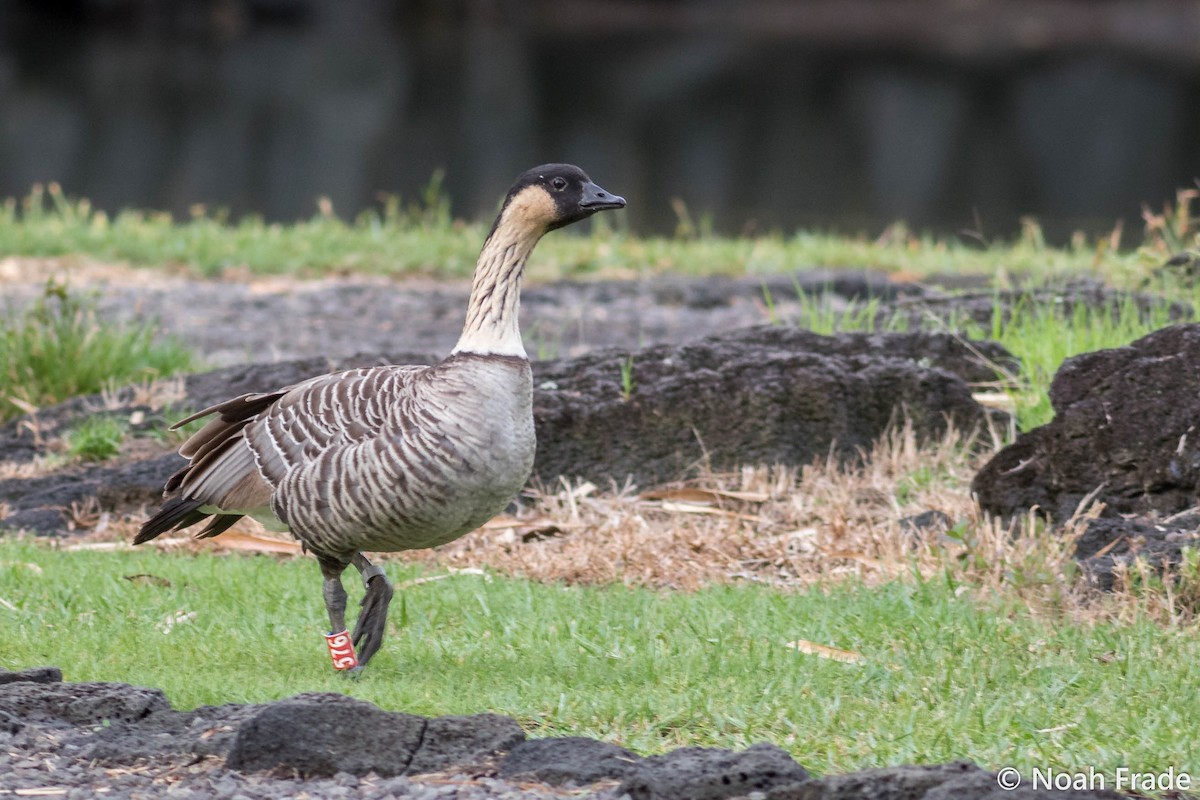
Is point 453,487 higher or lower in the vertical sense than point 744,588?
higher

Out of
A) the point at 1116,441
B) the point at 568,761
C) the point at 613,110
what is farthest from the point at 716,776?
the point at 613,110

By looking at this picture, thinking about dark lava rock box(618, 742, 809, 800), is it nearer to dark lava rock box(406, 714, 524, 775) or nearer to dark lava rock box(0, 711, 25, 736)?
dark lava rock box(406, 714, 524, 775)

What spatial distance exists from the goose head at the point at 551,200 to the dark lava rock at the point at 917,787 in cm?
208

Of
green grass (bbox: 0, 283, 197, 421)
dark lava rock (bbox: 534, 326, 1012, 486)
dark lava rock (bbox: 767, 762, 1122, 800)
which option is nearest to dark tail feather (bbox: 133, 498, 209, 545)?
dark lava rock (bbox: 534, 326, 1012, 486)

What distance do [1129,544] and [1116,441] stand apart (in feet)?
1.51

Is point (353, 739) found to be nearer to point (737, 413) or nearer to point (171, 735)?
point (171, 735)

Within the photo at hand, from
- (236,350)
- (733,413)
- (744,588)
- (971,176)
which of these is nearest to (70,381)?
(236,350)

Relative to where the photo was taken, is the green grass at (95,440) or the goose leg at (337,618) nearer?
the goose leg at (337,618)

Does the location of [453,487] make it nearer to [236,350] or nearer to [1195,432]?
[1195,432]

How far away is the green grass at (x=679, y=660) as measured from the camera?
405 cm

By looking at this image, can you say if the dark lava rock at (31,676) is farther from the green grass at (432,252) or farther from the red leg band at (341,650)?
the green grass at (432,252)

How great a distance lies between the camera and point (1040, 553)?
211 inches

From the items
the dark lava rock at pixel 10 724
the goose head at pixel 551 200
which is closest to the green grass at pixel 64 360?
the goose head at pixel 551 200

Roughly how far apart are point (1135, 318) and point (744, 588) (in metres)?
2.83
